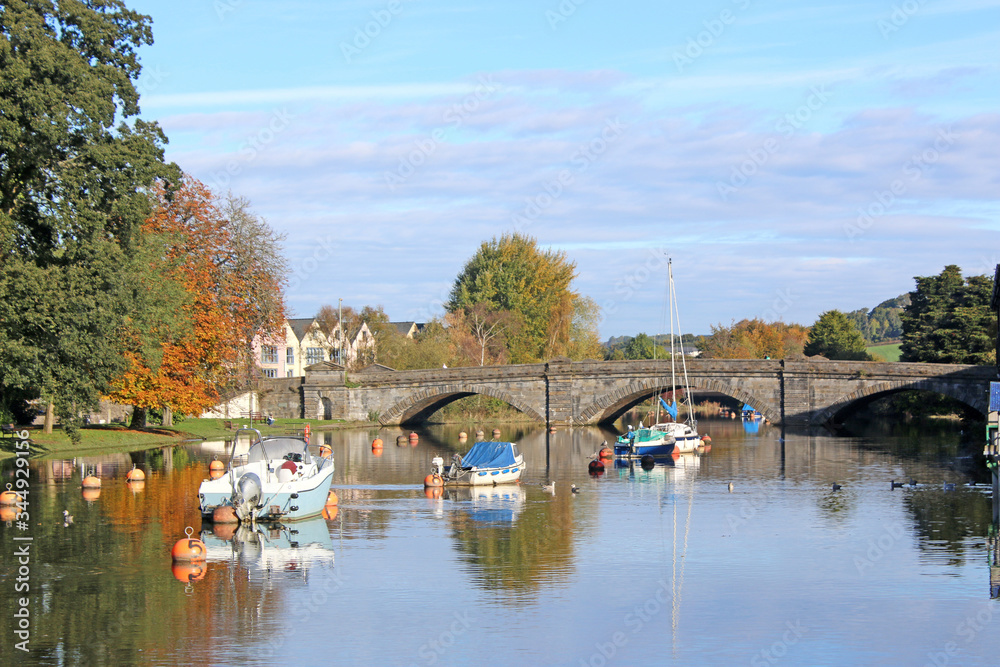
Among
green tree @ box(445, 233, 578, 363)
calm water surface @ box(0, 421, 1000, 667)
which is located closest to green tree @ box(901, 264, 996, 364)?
green tree @ box(445, 233, 578, 363)

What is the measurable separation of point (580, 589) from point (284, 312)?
191 ft

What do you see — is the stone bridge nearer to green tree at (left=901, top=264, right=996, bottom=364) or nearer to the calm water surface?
green tree at (left=901, top=264, right=996, bottom=364)

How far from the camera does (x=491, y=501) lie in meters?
41.5

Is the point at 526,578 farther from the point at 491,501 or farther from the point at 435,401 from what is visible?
the point at 435,401

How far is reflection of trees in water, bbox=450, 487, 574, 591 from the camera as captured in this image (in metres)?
26.2

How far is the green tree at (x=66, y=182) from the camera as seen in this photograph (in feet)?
122

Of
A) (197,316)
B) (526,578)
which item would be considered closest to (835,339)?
(197,316)

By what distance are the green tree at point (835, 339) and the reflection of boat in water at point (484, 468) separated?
9637 cm

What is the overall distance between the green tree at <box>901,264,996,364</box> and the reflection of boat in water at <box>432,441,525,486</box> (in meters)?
55.6

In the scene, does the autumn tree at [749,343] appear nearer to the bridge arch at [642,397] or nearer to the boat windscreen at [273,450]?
the bridge arch at [642,397]

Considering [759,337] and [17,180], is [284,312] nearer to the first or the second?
[17,180]

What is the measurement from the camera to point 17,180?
40062 mm

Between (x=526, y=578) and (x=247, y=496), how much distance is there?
440 inches

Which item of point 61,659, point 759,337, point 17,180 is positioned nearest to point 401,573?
point 61,659
